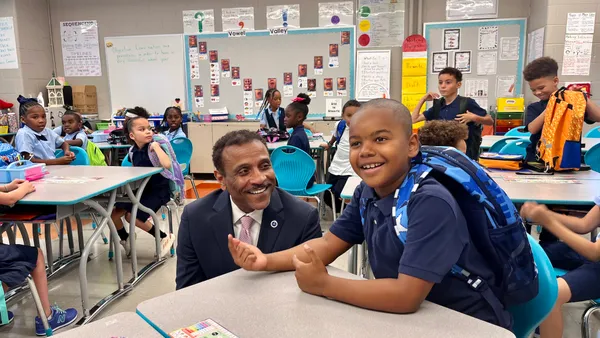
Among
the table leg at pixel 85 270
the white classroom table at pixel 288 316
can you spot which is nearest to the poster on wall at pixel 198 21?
the table leg at pixel 85 270

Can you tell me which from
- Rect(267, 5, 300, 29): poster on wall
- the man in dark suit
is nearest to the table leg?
the man in dark suit

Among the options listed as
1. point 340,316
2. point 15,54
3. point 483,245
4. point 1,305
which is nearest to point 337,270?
point 340,316

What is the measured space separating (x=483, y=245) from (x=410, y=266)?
0.75 feet

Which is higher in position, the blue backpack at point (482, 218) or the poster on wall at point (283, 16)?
the poster on wall at point (283, 16)

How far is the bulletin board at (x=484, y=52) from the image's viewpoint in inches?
234

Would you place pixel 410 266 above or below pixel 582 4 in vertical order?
below

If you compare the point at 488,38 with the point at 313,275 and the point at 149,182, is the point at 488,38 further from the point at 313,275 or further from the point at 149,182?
the point at 313,275

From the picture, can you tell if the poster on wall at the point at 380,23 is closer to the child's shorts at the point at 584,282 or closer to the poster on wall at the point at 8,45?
the child's shorts at the point at 584,282

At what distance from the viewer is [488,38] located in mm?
5992

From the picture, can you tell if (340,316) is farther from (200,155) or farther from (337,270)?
(200,155)

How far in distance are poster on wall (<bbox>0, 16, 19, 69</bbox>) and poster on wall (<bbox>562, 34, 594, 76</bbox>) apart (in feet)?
25.3

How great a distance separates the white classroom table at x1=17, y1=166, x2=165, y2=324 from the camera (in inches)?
89.2

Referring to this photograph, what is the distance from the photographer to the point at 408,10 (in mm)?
6129

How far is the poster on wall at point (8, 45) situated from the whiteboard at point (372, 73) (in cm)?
524
